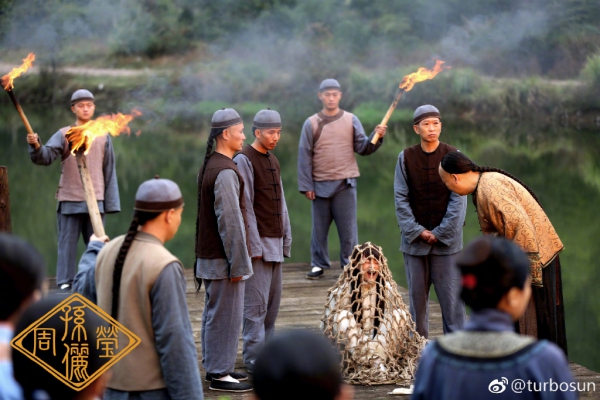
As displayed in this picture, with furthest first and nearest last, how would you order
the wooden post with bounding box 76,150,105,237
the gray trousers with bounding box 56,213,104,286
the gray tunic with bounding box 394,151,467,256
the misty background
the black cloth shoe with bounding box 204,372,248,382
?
the misty background → the gray trousers with bounding box 56,213,104,286 → the gray tunic with bounding box 394,151,467,256 → the black cloth shoe with bounding box 204,372,248,382 → the wooden post with bounding box 76,150,105,237

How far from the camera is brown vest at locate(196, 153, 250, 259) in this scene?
431cm

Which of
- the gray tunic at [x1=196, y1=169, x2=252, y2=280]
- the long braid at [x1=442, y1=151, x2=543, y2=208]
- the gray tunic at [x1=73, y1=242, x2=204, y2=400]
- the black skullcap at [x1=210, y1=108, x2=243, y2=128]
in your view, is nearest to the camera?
the gray tunic at [x1=73, y1=242, x2=204, y2=400]

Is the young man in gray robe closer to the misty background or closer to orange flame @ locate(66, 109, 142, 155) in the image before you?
orange flame @ locate(66, 109, 142, 155)

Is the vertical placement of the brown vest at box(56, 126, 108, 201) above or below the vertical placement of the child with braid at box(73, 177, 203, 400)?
above

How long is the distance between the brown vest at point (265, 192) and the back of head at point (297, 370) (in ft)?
10.5

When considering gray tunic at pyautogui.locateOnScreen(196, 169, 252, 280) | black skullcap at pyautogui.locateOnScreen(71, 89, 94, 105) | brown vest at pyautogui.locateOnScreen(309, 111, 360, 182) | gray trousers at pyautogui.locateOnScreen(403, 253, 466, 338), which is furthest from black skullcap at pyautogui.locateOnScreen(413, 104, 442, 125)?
black skullcap at pyautogui.locateOnScreen(71, 89, 94, 105)

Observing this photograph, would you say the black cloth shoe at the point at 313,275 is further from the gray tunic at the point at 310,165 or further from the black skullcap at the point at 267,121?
the black skullcap at the point at 267,121

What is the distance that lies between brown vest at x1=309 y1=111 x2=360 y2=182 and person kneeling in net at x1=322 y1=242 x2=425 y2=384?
83.5 inches

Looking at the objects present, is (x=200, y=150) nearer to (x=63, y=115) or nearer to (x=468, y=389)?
(x=63, y=115)

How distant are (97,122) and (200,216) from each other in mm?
814

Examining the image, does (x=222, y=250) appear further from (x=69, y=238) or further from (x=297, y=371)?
(x=297, y=371)

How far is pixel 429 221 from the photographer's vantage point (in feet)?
16.8

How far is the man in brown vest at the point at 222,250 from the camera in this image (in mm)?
4289

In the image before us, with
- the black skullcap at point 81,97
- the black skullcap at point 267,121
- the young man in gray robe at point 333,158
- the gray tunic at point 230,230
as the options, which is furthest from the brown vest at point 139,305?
the young man in gray robe at point 333,158
